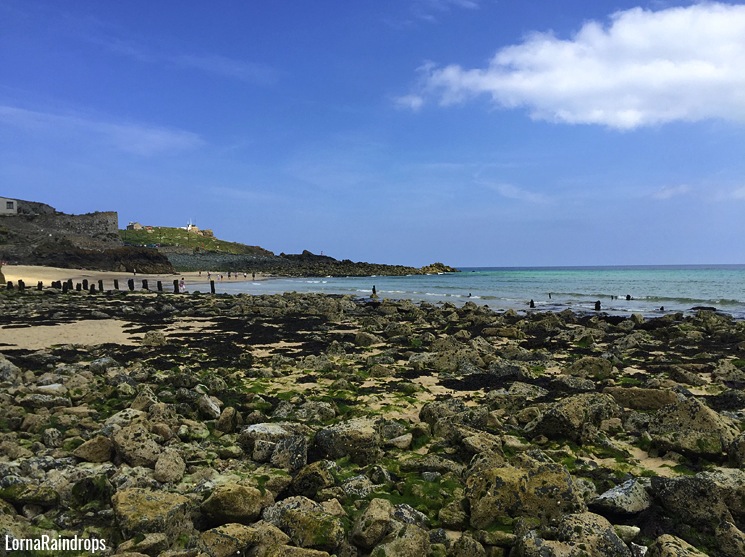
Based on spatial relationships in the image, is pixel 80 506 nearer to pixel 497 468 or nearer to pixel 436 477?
pixel 436 477

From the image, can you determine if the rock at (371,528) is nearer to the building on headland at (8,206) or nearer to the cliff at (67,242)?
the cliff at (67,242)

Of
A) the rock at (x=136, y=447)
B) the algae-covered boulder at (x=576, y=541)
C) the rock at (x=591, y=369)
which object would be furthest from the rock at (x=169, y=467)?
the rock at (x=591, y=369)

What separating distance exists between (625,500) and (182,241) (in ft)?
514

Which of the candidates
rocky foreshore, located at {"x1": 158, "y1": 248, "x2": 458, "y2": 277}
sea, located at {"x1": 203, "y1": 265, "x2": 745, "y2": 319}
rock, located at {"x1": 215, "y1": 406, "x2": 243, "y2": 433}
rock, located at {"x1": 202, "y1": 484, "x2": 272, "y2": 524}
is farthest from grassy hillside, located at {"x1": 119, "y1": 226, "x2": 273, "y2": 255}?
rock, located at {"x1": 202, "y1": 484, "x2": 272, "y2": 524}

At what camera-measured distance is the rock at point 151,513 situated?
4207mm

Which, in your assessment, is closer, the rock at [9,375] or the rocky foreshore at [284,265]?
the rock at [9,375]

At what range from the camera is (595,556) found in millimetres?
3920

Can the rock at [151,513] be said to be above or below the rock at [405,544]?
above

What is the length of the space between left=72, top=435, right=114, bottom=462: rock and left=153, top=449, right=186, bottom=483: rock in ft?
2.69

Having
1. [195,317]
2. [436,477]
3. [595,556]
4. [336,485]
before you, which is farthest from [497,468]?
[195,317]

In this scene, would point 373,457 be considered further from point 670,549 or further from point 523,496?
point 670,549

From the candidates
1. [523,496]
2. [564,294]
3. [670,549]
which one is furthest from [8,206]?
[670,549]

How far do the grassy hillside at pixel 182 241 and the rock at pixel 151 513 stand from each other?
13482 centimetres

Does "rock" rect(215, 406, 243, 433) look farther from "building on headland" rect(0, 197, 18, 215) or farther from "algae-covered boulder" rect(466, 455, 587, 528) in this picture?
"building on headland" rect(0, 197, 18, 215)
